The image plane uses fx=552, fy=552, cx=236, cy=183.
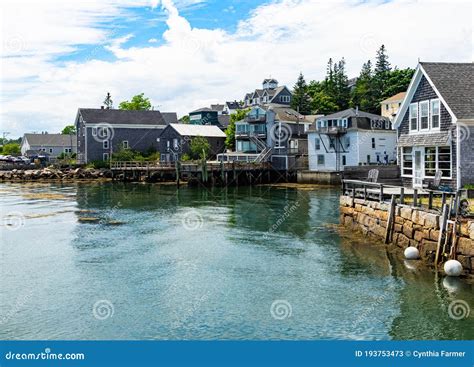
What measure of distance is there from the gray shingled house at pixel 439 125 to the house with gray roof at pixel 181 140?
52.0 m

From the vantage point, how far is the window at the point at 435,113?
2798 cm

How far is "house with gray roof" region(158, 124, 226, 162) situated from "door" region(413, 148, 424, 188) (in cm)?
5251

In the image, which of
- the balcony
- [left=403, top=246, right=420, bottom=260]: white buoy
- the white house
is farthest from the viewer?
the balcony

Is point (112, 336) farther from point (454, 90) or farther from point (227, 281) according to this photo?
point (454, 90)

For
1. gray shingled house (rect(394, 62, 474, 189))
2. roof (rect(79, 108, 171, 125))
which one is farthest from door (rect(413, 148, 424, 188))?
roof (rect(79, 108, 171, 125))

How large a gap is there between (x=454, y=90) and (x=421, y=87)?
196 cm

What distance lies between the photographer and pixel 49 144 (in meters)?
121

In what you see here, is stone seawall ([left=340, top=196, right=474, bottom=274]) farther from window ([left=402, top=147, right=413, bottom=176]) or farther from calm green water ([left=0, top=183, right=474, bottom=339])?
window ([left=402, top=147, right=413, bottom=176])

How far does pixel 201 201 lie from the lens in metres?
44.0

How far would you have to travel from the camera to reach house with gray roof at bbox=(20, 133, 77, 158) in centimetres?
12001

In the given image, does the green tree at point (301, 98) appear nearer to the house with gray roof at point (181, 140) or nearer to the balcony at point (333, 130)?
the house with gray roof at point (181, 140)

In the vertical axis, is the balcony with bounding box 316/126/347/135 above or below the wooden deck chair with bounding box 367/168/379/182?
above

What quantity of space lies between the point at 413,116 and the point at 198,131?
56.3 m

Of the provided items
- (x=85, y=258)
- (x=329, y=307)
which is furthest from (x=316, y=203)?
(x=329, y=307)
